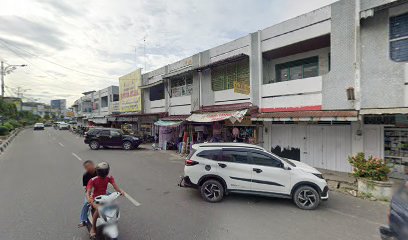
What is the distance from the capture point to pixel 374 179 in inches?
250

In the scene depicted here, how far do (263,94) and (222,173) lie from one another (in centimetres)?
624

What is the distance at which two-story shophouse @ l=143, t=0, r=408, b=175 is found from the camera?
7254 millimetres

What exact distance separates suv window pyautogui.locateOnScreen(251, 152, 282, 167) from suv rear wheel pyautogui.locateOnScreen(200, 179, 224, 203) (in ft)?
3.89

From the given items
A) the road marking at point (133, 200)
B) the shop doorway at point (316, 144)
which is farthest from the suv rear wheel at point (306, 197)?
the shop doorway at point (316, 144)

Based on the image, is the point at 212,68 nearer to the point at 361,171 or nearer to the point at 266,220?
the point at 361,171

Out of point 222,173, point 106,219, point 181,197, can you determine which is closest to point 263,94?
point 222,173

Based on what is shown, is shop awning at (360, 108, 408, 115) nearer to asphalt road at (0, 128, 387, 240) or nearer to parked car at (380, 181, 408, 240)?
asphalt road at (0, 128, 387, 240)

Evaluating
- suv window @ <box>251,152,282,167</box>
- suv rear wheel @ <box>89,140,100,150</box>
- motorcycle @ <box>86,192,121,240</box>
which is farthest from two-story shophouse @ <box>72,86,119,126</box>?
motorcycle @ <box>86,192,121,240</box>

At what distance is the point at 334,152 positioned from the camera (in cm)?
919

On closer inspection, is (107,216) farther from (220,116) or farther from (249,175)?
(220,116)

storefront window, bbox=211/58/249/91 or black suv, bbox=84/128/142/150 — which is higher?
storefront window, bbox=211/58/249/91

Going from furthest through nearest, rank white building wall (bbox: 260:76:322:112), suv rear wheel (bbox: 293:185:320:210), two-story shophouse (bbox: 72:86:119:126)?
two-story shophouse (bbox: 72:86:119:126) < white building wall (bbox: 260:76:322:112) < suv rear wheel (bbox: 293:185:320:210)

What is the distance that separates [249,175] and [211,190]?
1.14 metres

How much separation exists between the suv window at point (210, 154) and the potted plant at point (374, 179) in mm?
4525
